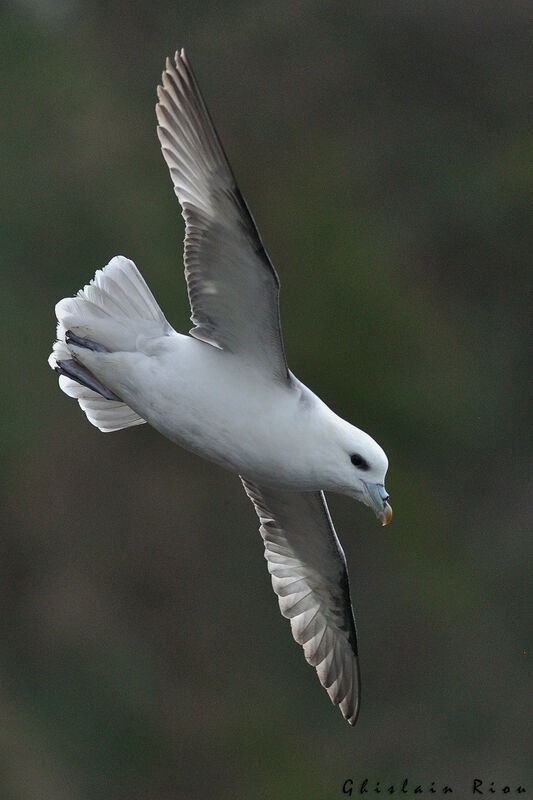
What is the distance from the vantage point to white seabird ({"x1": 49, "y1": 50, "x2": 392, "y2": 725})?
4.25 meters

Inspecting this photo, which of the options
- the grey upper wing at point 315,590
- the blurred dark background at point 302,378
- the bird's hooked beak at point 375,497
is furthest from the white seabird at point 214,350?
the blurred dark background at point 302,378

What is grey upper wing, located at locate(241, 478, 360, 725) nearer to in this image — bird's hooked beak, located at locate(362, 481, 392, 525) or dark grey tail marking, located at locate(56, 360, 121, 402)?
dark grey tail marking, located at locate(56, 360, 121, 402)

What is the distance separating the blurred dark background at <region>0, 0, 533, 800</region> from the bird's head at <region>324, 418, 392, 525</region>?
555 centimetres

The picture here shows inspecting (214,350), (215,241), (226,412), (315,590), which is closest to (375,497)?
(226,412)

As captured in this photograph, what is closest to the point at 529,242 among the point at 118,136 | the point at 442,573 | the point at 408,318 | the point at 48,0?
the point at 408,318

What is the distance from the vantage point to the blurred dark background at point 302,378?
9750 mm

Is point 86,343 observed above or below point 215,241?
below

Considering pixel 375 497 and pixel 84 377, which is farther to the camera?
pixel 84 377

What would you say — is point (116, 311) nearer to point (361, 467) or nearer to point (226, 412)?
point (226, 412)

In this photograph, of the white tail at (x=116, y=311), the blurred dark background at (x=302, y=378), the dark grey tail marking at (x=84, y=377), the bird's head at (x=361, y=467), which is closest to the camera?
the bird's head at (x=361, y=467)

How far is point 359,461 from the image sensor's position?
14.2ft

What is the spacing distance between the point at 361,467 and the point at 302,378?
6.01 meters

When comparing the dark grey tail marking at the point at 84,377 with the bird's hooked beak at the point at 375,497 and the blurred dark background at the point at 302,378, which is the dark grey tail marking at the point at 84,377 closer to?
the bird's hooked beak at the point at 375,497

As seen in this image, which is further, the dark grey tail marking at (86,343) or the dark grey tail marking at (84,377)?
the dark grey tail marking at (84,377)
